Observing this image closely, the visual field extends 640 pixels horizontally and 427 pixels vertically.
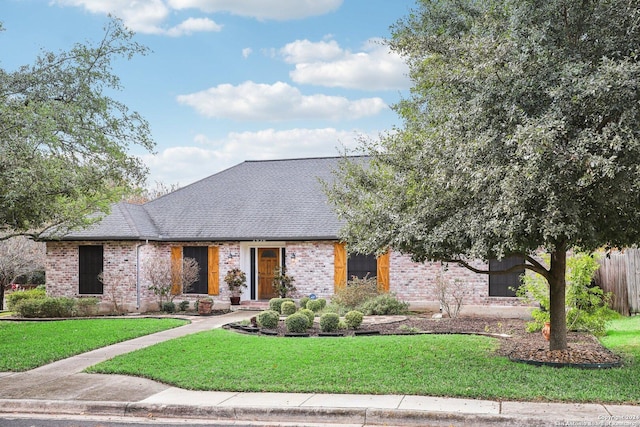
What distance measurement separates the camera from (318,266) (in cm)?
2164

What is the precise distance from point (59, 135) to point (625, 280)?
1480 centimetres

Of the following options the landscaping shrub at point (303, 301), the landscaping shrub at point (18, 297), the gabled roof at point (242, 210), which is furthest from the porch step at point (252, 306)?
the landscaping shrub at point (18, 297)

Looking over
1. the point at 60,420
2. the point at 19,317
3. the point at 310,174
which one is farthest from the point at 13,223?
the point at 310,174

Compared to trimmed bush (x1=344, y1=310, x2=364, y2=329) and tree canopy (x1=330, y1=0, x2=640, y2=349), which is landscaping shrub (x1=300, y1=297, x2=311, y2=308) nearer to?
trimmed bush (x1=344, y1=310, x2=364, y2=329)

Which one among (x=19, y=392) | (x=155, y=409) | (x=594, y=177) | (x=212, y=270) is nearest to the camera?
A: (x=594, y=177)

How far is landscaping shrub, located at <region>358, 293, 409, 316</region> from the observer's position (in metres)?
18.7

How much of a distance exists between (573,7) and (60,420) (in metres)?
8.98

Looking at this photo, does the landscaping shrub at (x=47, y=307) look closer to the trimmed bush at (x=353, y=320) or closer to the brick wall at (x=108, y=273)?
the brick wall at (x=108, y=273)

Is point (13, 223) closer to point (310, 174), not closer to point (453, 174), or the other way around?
point (453, 174)

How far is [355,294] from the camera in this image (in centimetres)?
1938

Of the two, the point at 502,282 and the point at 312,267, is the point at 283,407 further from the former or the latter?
the point at 312,267

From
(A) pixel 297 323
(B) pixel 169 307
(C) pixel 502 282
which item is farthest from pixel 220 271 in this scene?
(C) pixel 502 282

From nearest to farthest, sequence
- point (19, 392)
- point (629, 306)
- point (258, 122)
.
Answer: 1. point (19, 392)
2. point (629, 306)
3. point (258, 122)

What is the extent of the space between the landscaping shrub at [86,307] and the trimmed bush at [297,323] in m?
9.40
